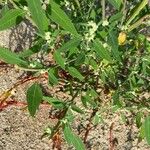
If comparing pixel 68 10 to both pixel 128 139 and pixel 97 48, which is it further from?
pixel 128 139

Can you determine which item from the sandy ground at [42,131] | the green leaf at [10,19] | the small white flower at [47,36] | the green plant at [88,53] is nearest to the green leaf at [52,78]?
the green plant at [88,53]

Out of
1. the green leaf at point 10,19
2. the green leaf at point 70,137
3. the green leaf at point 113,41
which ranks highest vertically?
the green leaf at point 10,19

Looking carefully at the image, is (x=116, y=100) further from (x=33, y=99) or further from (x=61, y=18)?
(x=61, y=18)

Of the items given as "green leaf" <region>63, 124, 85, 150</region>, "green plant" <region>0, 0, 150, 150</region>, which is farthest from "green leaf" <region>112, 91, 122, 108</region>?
"green leaf" <region>63, 124, 85, 150</region>

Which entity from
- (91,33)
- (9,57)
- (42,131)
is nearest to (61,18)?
(91,33)

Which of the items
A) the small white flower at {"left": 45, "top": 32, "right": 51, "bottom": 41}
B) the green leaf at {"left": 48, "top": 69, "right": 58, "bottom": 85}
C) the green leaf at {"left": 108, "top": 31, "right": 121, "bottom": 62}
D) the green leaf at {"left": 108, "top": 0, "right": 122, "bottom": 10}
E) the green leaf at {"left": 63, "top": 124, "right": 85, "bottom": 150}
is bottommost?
the green leaf at {"left": 63, "top": 124, "right": 85, "bottom": 150}

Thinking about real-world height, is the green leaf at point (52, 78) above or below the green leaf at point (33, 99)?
above

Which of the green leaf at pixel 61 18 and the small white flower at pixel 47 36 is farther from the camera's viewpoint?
the small white flower at pixel 47 36

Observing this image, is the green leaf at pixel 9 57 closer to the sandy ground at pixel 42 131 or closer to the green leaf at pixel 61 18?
the green leaf at pixel 61 18

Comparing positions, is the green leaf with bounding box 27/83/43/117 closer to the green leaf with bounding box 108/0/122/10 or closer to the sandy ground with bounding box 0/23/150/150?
the green leaf with bounding box 108/0/122/10
